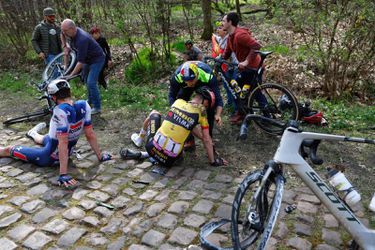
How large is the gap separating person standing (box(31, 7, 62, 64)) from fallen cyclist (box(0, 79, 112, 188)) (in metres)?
3.59

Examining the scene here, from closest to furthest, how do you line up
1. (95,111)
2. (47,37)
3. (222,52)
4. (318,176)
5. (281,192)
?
(281,192), (318,176), (222,52), (95,111), (47,37)

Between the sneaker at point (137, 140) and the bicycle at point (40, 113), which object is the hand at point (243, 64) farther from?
the bicycle at point (40, 113)

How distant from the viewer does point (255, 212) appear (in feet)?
10.3

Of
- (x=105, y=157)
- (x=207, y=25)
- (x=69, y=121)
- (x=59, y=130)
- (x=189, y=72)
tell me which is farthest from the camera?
(x=207, y=25)

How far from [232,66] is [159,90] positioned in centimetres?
259

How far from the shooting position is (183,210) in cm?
425

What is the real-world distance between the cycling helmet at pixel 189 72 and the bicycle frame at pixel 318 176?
2.43 m

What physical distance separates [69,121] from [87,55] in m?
2.48

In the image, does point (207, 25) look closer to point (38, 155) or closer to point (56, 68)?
point (56, 68)

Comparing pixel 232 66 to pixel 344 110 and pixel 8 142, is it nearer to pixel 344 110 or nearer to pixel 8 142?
pixel 344 110

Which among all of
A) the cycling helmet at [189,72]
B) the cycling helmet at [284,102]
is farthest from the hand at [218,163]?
the cycling helmet at [284,102]

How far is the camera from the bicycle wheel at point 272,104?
5934 millimetres

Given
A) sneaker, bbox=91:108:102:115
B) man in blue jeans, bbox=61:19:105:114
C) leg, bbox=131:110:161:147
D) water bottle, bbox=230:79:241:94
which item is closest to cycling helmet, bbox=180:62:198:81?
leg, bbox=131:110:161:147

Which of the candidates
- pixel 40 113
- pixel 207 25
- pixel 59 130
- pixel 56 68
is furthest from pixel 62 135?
pixel 207 25
